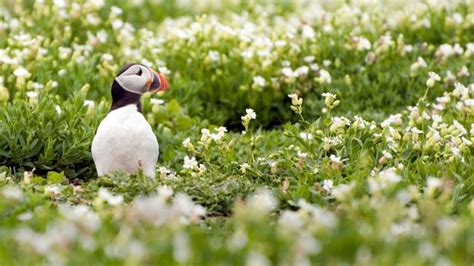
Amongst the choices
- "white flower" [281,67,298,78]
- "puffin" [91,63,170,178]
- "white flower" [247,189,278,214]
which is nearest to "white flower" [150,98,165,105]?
"white flower" [281,67,298,78]

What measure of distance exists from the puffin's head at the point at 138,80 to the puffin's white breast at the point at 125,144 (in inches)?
7.7

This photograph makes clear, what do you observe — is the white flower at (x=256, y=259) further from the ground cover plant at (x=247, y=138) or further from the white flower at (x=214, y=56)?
the white flower at (x=214, y=56)

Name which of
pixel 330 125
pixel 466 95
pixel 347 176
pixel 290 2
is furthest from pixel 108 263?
pixel 290 2

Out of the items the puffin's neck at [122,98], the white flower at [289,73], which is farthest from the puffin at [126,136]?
the white flower at [289,73]

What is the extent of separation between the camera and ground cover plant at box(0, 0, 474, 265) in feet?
16.6

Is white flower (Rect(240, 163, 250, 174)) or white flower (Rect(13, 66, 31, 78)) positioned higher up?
white flower (Rect(240, 163, 250, 174))

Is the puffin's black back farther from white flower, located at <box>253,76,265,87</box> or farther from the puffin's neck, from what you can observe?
white flower, located at <box>253,76,265,87</box>

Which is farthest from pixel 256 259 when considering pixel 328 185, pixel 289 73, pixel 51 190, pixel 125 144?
pixel 289 73

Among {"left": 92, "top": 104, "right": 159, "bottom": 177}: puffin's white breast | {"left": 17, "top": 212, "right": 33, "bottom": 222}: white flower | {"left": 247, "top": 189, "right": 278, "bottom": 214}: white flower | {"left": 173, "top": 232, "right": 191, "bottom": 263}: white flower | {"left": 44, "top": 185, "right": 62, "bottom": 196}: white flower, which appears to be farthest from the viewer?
{"left": 92, "top": 104, "right": 159, "bottom": 177}: puffin's white breast

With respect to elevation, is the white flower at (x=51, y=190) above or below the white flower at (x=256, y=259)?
below

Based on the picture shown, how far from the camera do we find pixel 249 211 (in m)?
5.12

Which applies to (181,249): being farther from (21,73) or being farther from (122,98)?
(21,73)

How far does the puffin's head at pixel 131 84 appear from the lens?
7.85 m

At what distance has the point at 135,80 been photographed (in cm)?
789
